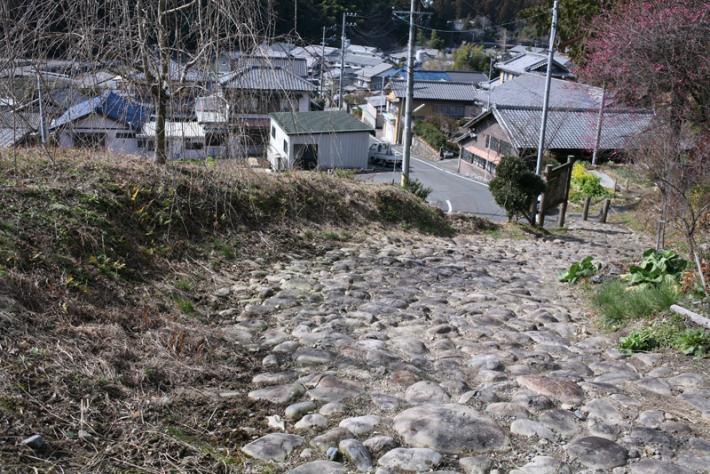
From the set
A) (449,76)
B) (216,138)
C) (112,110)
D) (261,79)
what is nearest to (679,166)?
(216,138)

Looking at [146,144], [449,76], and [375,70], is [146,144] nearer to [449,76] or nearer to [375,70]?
[449,76]

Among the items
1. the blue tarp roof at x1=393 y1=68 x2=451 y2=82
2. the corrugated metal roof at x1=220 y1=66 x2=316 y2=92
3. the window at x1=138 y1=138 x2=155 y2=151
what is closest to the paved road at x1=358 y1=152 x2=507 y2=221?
the window at x1=138 y1=138 x2=155 y2=151

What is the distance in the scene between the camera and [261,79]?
5.19 metres

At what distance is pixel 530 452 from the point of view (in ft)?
12.5

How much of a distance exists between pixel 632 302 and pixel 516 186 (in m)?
8.77

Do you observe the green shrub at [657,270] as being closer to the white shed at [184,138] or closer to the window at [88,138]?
the white shed at [184,138]

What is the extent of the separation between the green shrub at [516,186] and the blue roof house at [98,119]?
32.3ft

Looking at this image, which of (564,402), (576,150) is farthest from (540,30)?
(564,402)

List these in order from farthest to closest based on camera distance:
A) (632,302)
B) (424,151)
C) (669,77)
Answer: (424,151), (669,77), (632,302)

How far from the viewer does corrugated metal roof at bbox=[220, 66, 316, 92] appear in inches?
198

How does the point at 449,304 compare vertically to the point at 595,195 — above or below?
above

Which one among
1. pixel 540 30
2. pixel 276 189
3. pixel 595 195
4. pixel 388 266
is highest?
pixel 540 30

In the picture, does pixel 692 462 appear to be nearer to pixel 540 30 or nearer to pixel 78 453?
pixel 78 453

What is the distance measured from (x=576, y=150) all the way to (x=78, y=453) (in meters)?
31.5
